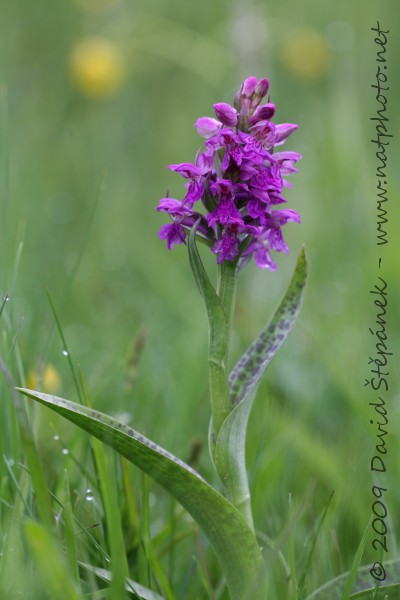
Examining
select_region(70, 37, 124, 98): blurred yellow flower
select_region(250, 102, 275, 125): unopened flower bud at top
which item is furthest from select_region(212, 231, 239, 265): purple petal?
select_region(70, 37, 124, 98): blurred yellow flower

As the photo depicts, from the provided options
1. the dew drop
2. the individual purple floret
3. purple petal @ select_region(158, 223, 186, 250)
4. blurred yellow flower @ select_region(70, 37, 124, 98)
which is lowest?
the dew drop

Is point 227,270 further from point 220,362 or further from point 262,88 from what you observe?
point 262,88

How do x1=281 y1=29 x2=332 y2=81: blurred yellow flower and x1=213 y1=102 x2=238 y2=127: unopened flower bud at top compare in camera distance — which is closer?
x1=213 y1=102 x2=238 y2=127: unopened flower bud at top

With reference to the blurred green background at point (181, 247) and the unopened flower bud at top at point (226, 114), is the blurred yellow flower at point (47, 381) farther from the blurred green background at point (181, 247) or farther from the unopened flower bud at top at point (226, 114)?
the unopened flower bud at top at point (226, 114)

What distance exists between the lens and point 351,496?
1.94 m

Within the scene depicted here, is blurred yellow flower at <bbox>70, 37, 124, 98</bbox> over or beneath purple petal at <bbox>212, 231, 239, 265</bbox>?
over

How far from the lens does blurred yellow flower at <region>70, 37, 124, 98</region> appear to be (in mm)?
4656

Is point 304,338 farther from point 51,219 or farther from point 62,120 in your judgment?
point 62,120

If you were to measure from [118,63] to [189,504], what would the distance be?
3816 millimetres

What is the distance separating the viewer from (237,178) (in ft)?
4.67

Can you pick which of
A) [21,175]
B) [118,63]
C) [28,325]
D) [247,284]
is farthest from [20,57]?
[28,325]

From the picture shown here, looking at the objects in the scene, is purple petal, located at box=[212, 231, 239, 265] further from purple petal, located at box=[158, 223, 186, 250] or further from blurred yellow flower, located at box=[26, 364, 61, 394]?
blurred yellow flower, located at box=[26, 364, 61, 394]

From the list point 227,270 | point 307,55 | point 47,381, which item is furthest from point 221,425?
point 307,55

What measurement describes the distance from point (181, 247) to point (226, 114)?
3002 mm
